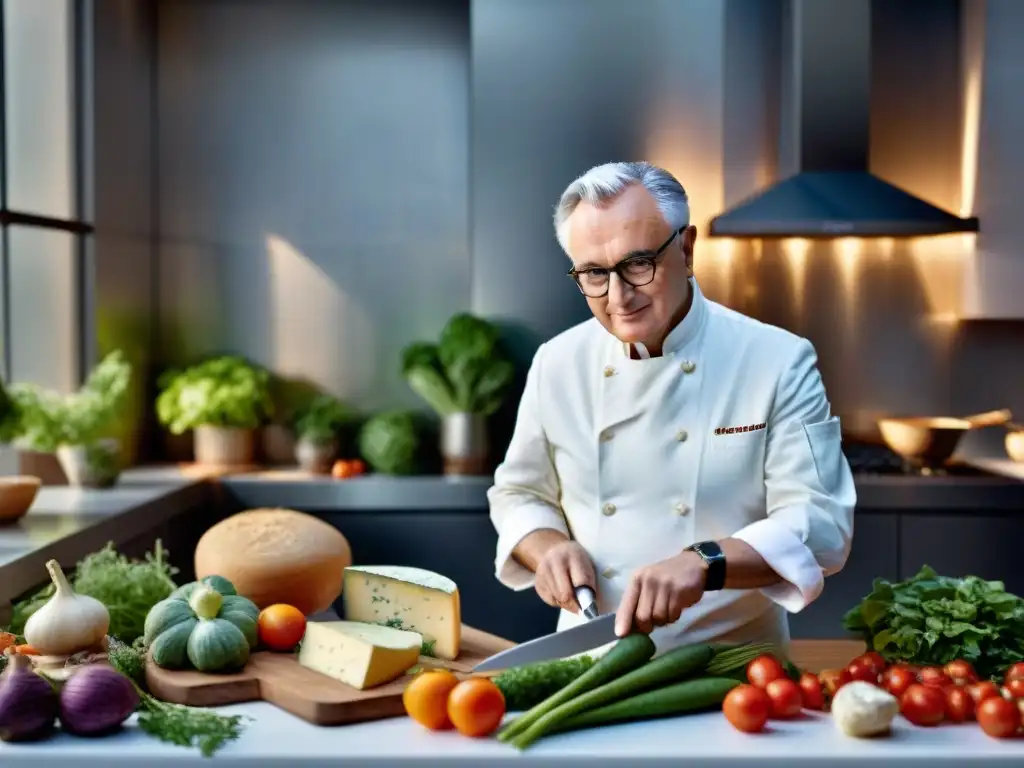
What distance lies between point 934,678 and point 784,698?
25 cm

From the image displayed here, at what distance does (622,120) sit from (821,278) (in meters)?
0.93

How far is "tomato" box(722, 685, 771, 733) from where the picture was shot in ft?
5.02

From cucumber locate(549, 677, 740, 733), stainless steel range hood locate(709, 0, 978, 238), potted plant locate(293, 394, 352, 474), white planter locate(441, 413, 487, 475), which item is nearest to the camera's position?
cucumber locate(549, 677, 740, 733)

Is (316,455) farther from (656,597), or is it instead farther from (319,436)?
(656,597)

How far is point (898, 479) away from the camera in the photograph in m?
3.99

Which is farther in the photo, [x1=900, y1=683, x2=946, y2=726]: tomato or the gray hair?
the gray hair

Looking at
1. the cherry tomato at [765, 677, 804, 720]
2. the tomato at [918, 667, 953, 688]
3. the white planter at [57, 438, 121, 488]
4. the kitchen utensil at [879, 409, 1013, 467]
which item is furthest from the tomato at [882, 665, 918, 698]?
the white planter at [57, 438, 121, 488]

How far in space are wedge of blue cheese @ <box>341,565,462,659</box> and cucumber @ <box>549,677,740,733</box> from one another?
15.9 inches

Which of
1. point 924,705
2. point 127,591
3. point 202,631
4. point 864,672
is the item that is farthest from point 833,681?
point 127,591

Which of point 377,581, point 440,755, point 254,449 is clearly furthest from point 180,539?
point 440,755

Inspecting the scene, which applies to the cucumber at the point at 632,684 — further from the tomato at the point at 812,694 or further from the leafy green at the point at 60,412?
the leafy green at the point at 60,412

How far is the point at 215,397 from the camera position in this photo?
14.8ft

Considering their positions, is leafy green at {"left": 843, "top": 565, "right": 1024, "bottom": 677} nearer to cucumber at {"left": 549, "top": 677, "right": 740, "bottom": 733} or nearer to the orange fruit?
cucumber at {"left": 549, "top": 677, "right": 740, "bottom": 733}

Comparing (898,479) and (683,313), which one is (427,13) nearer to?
(898,479)
